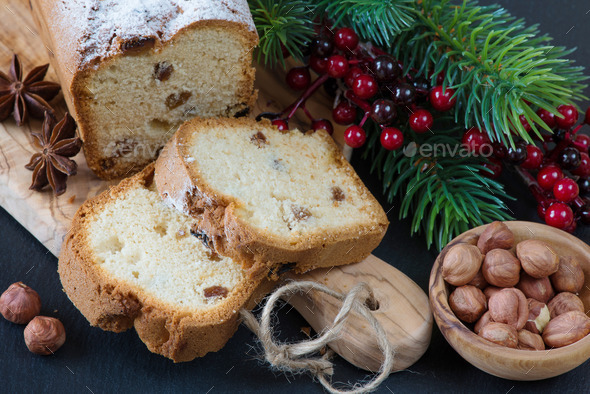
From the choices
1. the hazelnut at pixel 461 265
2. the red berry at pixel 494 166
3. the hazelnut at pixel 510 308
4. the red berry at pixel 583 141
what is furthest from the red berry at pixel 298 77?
the hazelnut at pixel 510 308

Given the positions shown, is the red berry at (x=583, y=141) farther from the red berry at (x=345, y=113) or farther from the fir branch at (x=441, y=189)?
the red berry at (x=345, y=113)

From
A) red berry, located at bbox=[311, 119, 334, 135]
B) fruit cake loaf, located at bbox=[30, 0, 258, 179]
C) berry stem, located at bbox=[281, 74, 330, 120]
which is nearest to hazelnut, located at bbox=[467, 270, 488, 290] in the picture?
red berry, located at bbox=[311, 119, 334, 135]

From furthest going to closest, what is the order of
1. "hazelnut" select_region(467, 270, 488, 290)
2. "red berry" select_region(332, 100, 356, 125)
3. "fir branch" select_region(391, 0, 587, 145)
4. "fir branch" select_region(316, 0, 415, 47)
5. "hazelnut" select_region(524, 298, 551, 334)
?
"red berry" select_region(332, 100, 356, 125), "fir branch" select_region(316, 0, 415, 47), "fir branch" select_region(391, 0, 587, 145), "hazelnut" select_region(467, 270, 488, 290), "hazelnut" select_region(524, 298, 551, 334)

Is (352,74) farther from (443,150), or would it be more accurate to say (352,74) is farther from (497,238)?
(497,238)

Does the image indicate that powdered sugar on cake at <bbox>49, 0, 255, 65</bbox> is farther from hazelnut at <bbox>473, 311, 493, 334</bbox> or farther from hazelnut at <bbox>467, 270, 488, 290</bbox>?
hazelnut at <bbox>473, 311, 493, 334</bbox>

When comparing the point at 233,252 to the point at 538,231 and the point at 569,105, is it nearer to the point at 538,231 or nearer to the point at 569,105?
the point at 538,231

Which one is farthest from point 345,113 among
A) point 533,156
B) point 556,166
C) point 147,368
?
point 147,368
